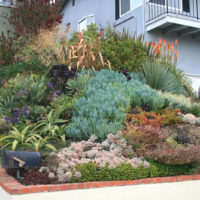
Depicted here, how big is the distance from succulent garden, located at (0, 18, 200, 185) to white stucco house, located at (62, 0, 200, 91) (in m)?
2.91

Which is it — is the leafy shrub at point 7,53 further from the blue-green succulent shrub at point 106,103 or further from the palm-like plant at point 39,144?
the palm-like plant at point 39,144

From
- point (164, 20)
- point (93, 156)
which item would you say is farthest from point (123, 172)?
point (164, 20)

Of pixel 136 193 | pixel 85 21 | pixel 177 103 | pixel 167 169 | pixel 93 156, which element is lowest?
pixel 136 193

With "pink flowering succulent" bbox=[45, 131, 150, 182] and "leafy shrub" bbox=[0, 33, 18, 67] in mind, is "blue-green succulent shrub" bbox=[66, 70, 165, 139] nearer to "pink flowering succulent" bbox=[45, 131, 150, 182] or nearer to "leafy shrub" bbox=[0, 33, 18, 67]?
"pink flowering succulent" bbox=[45, 131, 150, 182]

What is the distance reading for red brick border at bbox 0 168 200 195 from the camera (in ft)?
14.0

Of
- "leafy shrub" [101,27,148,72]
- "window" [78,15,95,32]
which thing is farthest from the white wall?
"window" [78,15,95,32]

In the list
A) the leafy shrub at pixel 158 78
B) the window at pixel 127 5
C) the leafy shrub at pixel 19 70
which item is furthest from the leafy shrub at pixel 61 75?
the window at pixel 127 5

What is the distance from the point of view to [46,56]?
386 inches

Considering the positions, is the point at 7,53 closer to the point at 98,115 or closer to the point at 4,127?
the point at 4,127

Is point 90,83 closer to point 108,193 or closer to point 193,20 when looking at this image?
point 108,193

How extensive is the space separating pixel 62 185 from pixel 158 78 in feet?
18.6

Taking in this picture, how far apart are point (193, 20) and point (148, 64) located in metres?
5.32

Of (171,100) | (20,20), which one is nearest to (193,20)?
(171,100)

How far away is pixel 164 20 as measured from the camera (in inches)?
505
